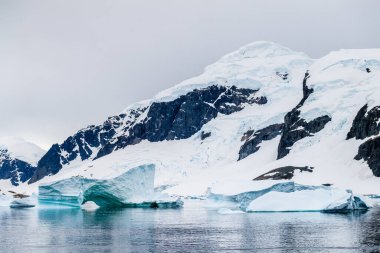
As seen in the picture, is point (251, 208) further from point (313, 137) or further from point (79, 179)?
point (313, 137)

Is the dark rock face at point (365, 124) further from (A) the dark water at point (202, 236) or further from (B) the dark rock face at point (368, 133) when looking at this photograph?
(A) the dark water at point (202, 236)

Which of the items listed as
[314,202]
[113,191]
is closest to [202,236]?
[314,202]

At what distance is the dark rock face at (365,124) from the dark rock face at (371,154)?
457 cm

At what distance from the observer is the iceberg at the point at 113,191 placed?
265 feet

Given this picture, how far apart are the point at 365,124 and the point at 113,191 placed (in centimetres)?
9245

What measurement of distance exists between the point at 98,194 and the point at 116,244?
154 ft

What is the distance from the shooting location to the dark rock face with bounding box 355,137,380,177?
137 meters

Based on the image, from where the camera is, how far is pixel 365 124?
152250 millimetres

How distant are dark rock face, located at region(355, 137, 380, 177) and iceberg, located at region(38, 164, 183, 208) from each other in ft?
198

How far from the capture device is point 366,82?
18950 centimetres

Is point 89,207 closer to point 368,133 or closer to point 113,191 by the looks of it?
point 113,191

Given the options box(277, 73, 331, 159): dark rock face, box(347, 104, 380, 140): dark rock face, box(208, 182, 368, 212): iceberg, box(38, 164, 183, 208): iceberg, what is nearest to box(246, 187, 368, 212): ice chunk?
box(208, 182, 368, 212): iceberg

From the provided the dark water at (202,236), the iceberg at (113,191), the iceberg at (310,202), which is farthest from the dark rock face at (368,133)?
the dark water at (202,236)

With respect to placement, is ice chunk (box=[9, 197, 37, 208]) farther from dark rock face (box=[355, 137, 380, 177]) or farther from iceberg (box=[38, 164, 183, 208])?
dark rock face (box=[355, 137, 380, 177])
